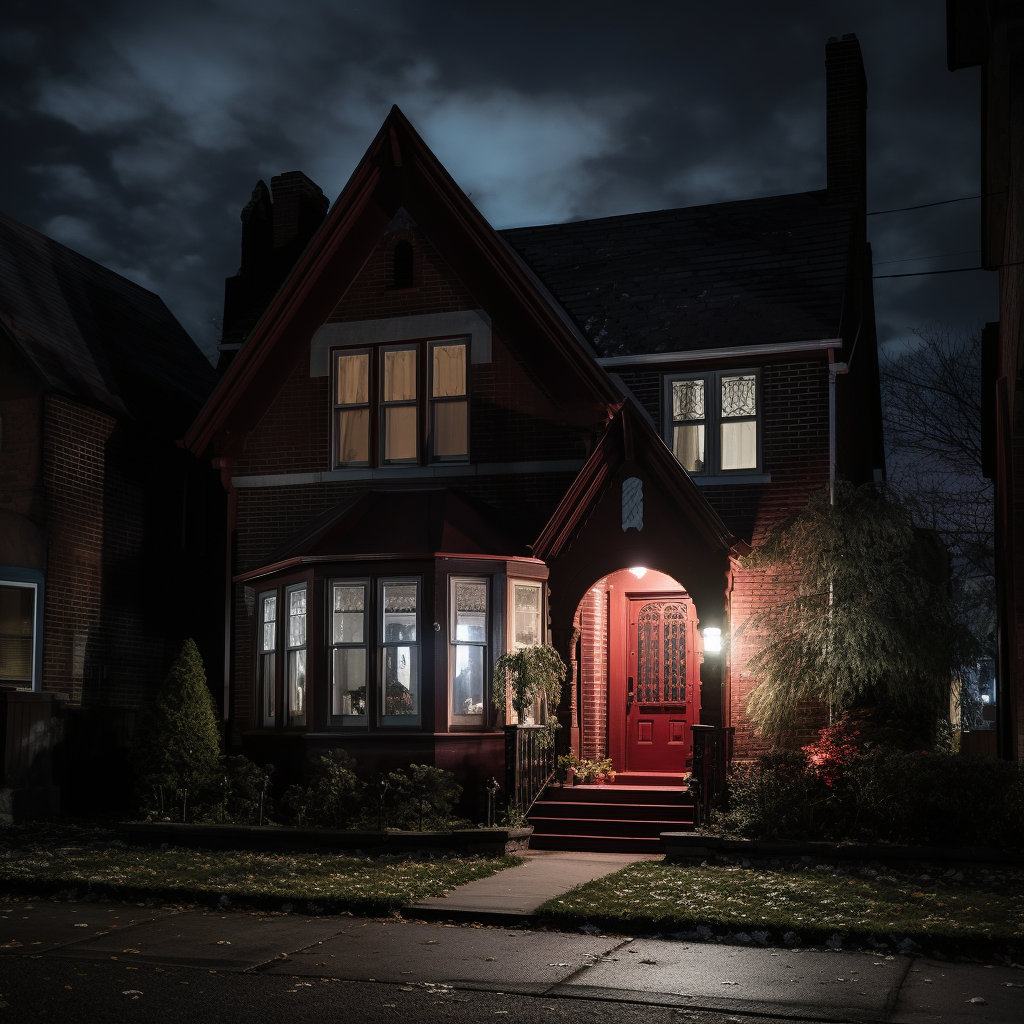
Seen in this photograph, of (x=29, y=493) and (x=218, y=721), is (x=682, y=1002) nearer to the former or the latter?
(x=218, y=721)

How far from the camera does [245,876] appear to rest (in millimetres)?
11867

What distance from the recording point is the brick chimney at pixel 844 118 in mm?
20016

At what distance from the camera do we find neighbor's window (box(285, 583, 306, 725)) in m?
17.0

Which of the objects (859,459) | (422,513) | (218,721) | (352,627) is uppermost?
(859,459)

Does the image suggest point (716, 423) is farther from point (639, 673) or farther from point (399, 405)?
point (399, 405)

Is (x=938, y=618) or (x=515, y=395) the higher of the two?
(x=515, y=395)

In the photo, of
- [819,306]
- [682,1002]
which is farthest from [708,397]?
[682,1002]

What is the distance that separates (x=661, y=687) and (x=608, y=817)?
280 cm

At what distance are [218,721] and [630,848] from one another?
6981 millimetres

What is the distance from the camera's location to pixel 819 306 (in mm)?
17469

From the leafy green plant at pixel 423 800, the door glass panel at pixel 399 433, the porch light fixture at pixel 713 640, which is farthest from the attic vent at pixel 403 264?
the leafy green plant at pixel 423 800

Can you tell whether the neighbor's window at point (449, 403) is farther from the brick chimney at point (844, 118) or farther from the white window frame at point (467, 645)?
the brick chimney at point (844, 118)

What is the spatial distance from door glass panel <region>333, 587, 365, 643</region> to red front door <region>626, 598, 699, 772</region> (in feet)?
12.7

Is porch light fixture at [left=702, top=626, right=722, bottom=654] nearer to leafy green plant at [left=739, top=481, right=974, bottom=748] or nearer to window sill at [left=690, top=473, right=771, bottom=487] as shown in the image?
leafy green plant at [left=739, top=481, right=974, bottom=748]
